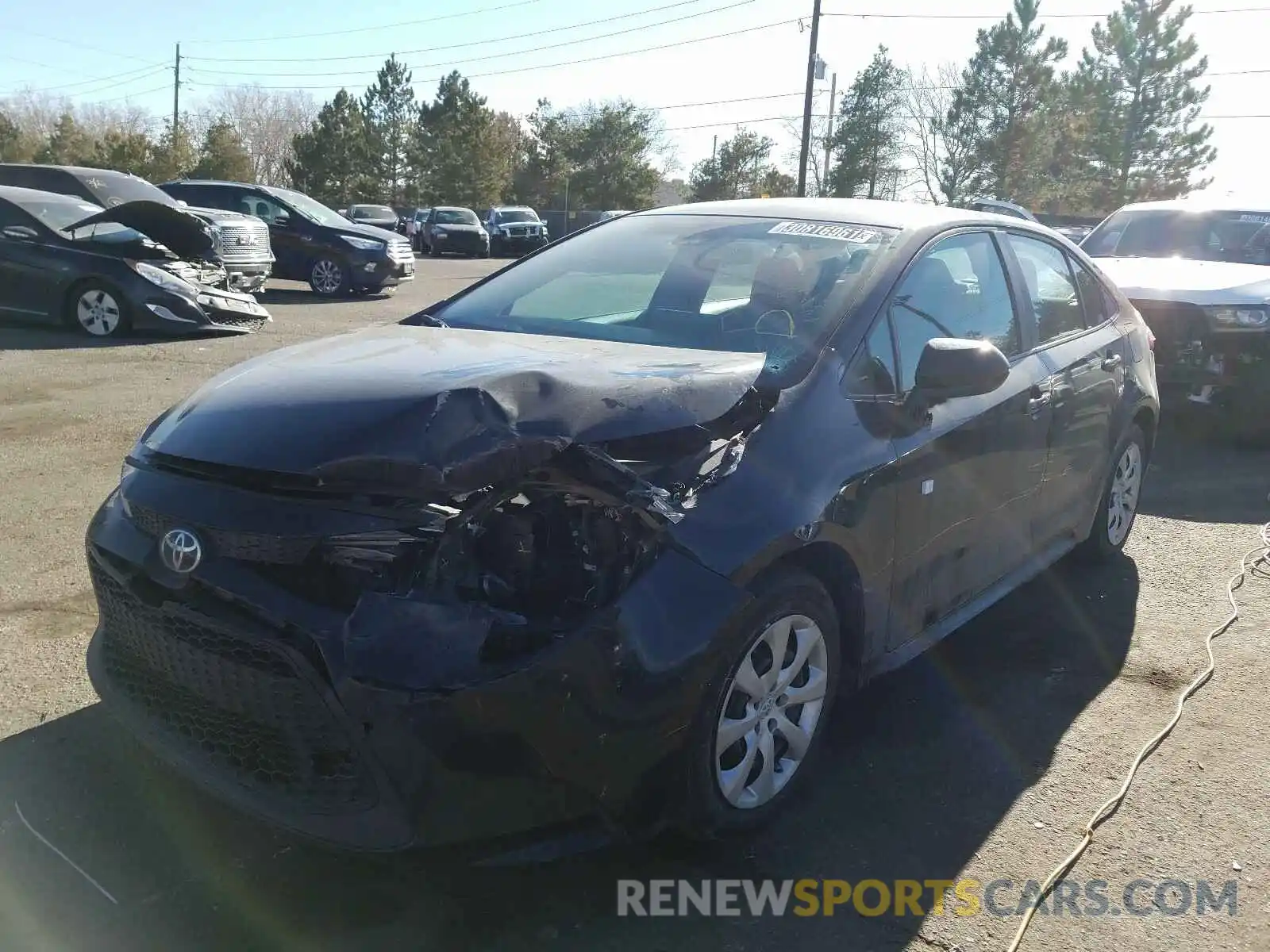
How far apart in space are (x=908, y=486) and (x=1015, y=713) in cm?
108

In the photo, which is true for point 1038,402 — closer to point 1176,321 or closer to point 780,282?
point 780,282

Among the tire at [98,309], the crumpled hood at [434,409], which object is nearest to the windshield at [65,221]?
the tire at [98,309]

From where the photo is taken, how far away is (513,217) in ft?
122

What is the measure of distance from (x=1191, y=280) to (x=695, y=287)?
20.6 ft

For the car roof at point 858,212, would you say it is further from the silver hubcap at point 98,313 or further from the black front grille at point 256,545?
the silver hubcap at point 98,313

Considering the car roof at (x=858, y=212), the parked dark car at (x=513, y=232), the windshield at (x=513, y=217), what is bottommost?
the car roof at (x=858, y=212)

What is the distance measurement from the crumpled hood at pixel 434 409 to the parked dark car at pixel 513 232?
33914 millimetres

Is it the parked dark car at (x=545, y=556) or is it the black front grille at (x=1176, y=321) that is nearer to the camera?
the parked dark car at (x=545, y=556)

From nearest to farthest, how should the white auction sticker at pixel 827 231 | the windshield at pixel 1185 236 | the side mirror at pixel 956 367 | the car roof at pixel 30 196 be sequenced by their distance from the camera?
the side mirror at pixel 956 367 < the white auction sticker at pixel 827 231 < the windshield at pixel 1185 236 < the car roof at pixel 30 196

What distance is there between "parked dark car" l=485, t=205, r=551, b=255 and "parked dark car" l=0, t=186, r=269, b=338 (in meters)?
25.0

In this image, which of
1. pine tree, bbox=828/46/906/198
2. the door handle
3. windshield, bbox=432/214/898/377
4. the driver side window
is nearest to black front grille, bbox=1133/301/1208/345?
the door handle

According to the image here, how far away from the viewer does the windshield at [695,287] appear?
332 centimetres

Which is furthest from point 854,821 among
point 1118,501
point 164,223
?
point 164,223

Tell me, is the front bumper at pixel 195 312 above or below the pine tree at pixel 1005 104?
below
